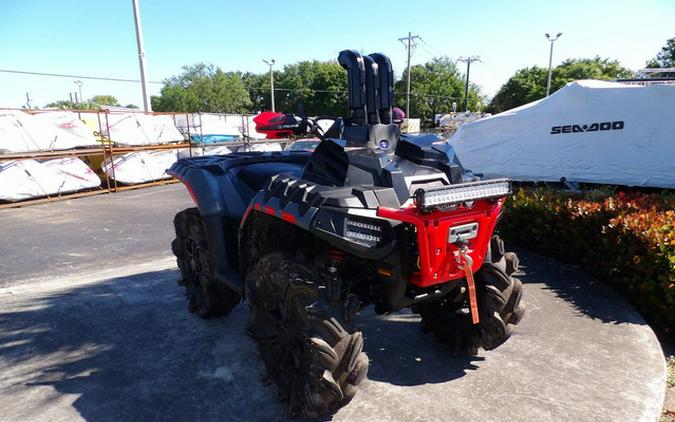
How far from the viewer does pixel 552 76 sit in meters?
60.3

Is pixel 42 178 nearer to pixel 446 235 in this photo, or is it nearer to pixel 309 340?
pixel 309 340

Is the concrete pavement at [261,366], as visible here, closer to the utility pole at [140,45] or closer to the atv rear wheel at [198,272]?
the atv rear wheel at [198,272]

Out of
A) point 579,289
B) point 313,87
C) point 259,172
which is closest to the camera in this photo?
point 259,172

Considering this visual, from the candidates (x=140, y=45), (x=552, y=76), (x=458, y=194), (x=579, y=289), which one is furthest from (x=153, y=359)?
(x=552, y=76)

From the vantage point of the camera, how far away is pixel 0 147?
10828 mm

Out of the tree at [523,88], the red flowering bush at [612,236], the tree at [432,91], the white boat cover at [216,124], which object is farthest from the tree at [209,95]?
the red flowering bush at [612,236]

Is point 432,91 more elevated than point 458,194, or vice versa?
point 432,91

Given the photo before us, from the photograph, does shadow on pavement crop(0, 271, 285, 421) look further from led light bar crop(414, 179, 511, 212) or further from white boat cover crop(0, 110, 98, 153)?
white boat cover crop(0, 110, 98, 153)

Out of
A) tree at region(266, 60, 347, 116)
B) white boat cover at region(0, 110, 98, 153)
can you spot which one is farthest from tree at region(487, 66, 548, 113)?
white boat cover at region(0, 110, 98, 153)

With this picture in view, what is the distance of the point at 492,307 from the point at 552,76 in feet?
220

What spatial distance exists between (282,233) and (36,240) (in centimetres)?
683

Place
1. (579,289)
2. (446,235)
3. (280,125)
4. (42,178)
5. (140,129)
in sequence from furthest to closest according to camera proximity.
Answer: (140,129)
(42,178)
(579,289)
(280,125)
(446,235)

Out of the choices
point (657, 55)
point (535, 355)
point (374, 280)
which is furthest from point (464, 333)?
point (657, 55)

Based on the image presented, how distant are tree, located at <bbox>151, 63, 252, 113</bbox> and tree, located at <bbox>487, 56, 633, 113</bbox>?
1527 inches
